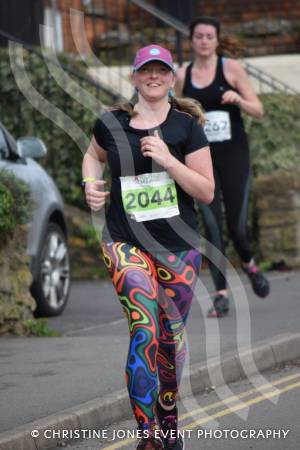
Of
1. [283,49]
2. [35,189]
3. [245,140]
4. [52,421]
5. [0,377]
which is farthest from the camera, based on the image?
[283,49]

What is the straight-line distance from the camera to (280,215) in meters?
14.2

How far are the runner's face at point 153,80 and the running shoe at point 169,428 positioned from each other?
4.68ft

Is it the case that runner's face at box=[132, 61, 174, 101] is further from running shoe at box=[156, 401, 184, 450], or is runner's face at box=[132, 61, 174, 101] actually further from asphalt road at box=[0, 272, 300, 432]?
asphalt road at box=[0, 272, 300, 432]

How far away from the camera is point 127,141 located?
20.4 ft

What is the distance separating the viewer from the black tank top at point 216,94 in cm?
1021

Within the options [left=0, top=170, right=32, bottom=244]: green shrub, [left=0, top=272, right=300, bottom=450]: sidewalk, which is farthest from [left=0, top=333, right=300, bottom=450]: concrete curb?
[left=0, top=170, right=32, bottom=244]: green shrub

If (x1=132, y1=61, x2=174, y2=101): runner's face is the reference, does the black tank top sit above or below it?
below

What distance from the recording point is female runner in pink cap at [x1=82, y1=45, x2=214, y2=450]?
604 cm

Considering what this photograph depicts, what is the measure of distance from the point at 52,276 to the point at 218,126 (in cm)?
208

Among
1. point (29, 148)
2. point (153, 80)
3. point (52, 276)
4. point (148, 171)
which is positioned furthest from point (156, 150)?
point (52, 276)

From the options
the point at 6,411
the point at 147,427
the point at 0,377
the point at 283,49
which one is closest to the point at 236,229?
the point at 0,377

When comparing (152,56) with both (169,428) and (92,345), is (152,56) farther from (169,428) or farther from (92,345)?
(92,345)

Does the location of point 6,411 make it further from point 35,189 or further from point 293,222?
point 293,222

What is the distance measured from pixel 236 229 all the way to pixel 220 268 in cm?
49
